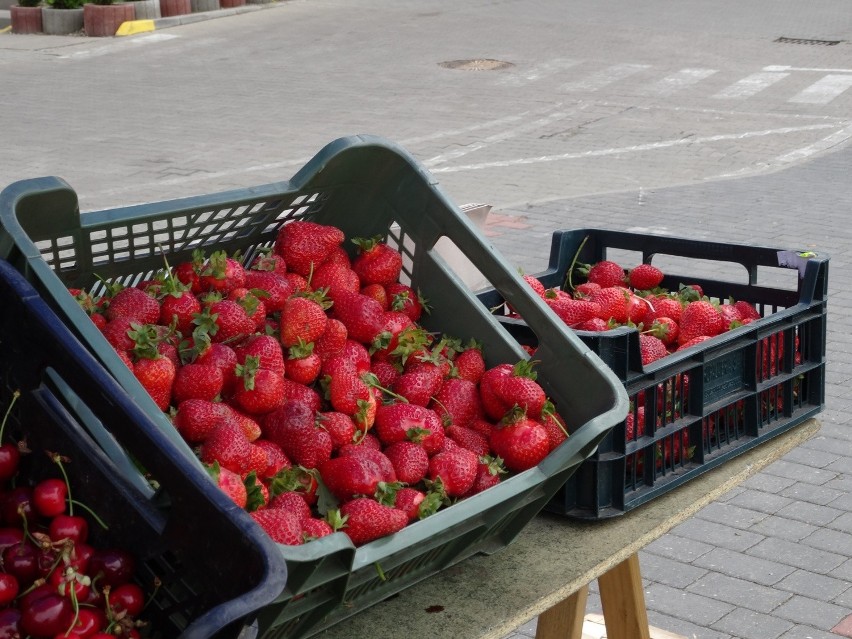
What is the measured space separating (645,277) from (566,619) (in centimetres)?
95

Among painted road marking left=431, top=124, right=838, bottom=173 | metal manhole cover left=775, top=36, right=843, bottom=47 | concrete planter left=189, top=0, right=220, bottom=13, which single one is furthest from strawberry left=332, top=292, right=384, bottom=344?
concrete planter left=189, top=0, right=220, bottom=13

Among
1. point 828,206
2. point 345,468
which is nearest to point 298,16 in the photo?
point 828,206

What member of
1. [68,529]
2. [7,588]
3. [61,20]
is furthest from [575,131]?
[7,588]

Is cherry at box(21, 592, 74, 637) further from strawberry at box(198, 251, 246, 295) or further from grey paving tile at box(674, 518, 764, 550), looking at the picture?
grey paving tile at box(674, 518, 764, 550)

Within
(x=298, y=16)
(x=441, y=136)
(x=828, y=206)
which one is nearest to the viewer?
(x=828, y=206)

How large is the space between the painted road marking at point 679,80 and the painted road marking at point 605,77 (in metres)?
0.46

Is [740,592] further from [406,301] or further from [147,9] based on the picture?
[147,9]

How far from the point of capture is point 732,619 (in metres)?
3.65

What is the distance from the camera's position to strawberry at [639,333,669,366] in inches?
107

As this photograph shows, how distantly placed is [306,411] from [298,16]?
16276 millimetres

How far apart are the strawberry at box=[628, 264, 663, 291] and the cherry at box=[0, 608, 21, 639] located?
6.82 ft

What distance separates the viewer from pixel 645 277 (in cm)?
328

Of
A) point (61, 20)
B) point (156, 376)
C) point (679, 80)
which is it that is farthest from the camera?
point (61, 20)

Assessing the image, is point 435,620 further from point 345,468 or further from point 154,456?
point 154,456
